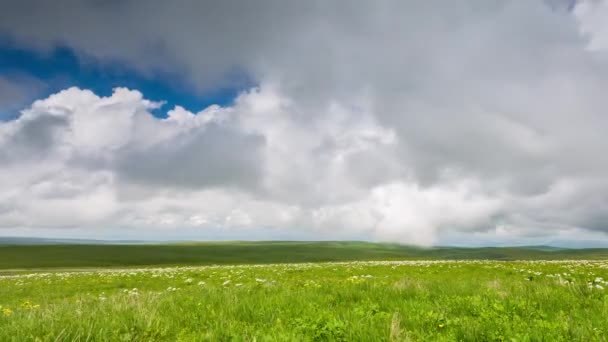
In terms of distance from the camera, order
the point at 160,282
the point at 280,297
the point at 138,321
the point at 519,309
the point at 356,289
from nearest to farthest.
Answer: the point at 138,321 → the point at 519,309 → the point at 280,297 → the point at 356,289 → the point at 160,282

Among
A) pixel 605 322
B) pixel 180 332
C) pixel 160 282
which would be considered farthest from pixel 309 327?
pixel 160 282

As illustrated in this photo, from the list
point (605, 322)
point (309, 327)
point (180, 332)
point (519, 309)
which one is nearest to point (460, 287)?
point (519, 309)

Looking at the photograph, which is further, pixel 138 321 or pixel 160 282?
pixel 160 282

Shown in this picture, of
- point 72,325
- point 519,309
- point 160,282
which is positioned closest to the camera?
point 72,325

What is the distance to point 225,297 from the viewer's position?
25.9 feet

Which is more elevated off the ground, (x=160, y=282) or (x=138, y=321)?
(x=138, y=321)

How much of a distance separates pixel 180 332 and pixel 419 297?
5.20 metres

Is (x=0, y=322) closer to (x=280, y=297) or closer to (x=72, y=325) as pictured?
(x=72, y=325)

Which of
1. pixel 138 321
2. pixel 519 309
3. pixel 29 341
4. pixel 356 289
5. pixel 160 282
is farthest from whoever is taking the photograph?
pixel 160 282

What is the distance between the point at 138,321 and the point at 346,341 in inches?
119

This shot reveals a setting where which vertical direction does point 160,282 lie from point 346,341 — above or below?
below

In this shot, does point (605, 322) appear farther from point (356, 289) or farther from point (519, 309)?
point (356, 289)

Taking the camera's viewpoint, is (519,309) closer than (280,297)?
Yes

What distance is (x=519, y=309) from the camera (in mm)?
6688
